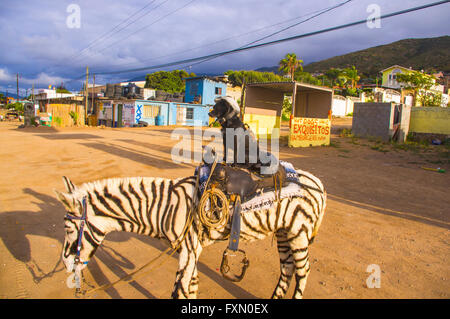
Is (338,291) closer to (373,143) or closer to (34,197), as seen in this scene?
(34,197)

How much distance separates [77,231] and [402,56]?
465ft

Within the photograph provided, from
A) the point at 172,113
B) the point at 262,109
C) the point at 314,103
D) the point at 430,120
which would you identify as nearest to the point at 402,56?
the point at 430,120

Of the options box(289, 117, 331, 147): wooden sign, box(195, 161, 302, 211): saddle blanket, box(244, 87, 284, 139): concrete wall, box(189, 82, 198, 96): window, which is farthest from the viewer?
box(189, 82, 198, 96): window

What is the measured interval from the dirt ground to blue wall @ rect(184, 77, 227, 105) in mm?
27961

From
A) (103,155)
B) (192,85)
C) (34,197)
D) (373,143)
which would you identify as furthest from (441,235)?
(192,85)

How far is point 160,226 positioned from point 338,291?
2476 mm

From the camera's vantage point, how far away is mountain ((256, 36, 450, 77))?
94.4m

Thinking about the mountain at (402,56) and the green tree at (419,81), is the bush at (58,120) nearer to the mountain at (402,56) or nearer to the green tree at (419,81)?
the green tree at (419,81)

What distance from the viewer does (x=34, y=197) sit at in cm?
677

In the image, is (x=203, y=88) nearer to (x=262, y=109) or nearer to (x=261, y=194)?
(x=262, y=109)

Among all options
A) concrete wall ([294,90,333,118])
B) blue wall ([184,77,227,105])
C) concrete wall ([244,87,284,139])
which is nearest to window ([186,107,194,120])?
blue wall ([184,77,227,105])

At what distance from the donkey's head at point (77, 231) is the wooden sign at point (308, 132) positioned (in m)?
14.3

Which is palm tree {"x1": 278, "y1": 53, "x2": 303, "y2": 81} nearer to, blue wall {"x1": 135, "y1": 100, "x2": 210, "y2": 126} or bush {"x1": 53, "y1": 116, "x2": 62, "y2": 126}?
blue wall {"x1": 135, "y1": 100, "x2": 210, "y2": 126}

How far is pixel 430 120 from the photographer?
19.3 meters
